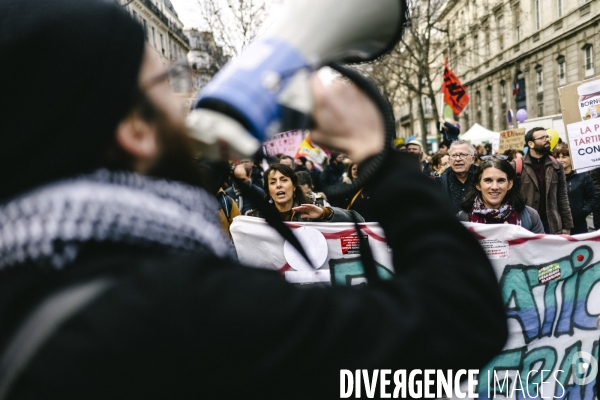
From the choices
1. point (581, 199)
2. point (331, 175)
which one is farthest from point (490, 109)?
point (581, 199)

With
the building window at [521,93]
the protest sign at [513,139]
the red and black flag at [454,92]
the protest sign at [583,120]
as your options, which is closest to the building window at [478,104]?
the building window at [521,93]

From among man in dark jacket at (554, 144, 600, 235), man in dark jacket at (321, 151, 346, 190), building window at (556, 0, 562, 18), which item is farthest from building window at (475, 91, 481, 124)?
man in dark jacket at (554, 144, 600, 235)

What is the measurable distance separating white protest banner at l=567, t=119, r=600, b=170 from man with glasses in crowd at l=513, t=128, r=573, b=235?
0.86 ft

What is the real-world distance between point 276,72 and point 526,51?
3488 cm

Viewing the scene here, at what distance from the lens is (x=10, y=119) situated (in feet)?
2.22

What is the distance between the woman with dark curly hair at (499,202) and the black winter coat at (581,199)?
2658 mm

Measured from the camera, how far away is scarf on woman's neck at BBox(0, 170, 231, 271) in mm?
654

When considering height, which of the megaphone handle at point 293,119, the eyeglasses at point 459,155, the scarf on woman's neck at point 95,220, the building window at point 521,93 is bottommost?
the scarf on woman's neck at point 95,220

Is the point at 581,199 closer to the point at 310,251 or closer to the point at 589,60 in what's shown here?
the point at 310,251

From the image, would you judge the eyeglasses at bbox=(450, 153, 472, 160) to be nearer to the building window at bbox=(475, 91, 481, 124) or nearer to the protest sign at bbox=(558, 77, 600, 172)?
the protest sign at bbox=(558, 77, 600, 172)

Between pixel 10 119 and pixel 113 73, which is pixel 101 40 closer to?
pixel 113 73

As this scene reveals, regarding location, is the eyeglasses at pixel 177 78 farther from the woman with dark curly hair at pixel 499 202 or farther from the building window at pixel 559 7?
the building window at pixel 559 7

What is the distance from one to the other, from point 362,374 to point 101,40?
586 millimetres

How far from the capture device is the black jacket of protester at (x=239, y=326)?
61 centimetres
